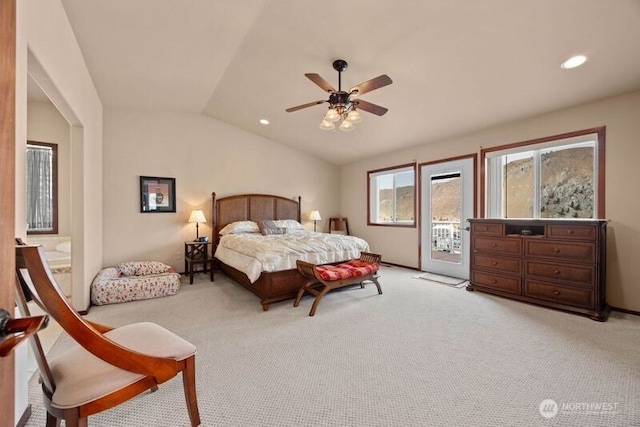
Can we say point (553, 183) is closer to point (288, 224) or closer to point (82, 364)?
point (288, 224)

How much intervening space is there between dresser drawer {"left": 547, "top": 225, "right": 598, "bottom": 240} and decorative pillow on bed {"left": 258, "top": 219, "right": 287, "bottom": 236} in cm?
416

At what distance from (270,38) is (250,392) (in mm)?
3290

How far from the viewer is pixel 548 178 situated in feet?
12.2

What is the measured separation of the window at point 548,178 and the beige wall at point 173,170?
4.13 m

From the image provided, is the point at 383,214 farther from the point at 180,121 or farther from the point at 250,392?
the point at 250,392

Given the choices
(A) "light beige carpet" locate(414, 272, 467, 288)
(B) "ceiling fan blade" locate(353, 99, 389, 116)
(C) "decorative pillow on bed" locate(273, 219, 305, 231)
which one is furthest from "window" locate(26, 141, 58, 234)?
(A) "light beige carpet" locate(414, 272, 467, 288)

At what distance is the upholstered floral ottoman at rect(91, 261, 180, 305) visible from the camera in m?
3.39

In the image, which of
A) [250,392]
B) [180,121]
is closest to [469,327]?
[250,392]

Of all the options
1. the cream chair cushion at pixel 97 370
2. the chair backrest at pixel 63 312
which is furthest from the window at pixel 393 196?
the chair backrest at pixel 63 312

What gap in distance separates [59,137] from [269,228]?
12.3 feet

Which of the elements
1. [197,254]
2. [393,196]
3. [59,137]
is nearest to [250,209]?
[197,254]

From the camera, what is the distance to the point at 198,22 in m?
2.72

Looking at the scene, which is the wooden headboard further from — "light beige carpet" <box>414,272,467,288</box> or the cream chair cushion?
the cream chair cushion

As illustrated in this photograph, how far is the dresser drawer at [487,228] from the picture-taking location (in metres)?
3.62
